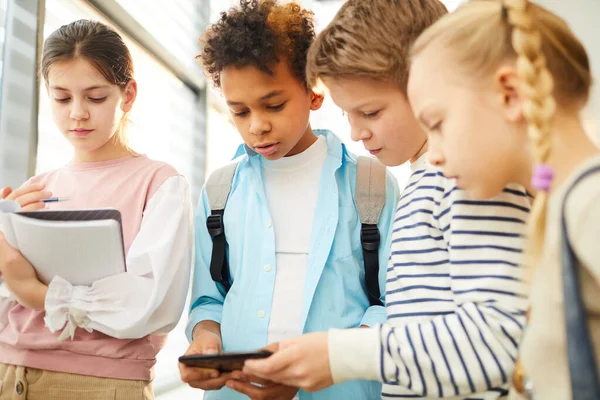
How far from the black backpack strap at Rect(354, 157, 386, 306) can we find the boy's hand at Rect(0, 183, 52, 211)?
0.82 meters

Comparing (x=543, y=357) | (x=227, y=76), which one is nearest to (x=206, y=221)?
(x=227, y=76)

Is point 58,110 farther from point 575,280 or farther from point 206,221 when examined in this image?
point 575,280

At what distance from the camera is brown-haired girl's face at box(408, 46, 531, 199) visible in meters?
0.88

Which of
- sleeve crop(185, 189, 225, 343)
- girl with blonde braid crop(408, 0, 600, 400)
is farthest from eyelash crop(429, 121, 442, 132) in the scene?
sleeve crop(185, 189, 225, 343)

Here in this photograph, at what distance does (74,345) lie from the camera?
4.55 ft

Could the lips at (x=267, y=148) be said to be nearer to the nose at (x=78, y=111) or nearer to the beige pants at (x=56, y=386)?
the nose at (x=78, y=111)

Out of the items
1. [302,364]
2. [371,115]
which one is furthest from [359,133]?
[302,364]

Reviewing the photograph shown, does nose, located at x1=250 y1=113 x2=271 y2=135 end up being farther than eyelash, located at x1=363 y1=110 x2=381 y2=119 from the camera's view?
Yes

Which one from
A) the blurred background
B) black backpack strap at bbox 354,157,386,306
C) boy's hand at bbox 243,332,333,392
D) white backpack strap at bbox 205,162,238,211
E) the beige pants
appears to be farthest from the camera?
the blurred background

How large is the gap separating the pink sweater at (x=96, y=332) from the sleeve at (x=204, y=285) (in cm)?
12

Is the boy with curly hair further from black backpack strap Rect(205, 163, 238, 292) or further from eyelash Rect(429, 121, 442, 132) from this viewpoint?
eyelash Rect(429, 121, 442, 132)

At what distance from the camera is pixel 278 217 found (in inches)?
62.8

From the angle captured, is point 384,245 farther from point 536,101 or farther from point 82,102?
point 82,102

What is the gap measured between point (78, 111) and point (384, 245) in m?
0.90
